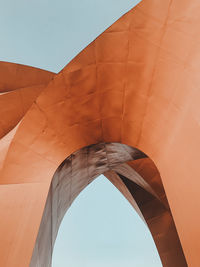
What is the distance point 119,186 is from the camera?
12.6 metres

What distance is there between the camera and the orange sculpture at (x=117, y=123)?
302cm

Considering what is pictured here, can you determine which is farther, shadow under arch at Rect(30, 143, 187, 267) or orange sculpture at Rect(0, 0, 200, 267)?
shadow under arch at Rect(30, 143, 187, 267)

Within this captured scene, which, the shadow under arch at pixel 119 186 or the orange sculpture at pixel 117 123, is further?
the shadow under arch at pixel 119 186

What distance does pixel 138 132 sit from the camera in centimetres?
461

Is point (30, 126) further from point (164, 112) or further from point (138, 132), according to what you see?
point (164, 112)

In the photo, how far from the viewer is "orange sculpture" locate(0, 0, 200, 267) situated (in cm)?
302

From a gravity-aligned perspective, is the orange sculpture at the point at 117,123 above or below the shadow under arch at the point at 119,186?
above

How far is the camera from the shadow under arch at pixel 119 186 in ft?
16.4

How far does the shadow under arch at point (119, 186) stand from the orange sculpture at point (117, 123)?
0.31 ft

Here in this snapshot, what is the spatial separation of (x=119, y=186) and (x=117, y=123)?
8641 mm

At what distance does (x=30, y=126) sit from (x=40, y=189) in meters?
1.47

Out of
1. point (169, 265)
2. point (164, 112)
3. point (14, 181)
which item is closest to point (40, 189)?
point (14, 181)

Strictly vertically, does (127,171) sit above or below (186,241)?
below

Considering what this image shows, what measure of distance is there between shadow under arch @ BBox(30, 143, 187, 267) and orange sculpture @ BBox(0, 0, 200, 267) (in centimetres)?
9
